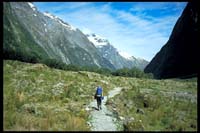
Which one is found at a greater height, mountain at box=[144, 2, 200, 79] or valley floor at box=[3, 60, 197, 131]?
mountain at box=[144, 2, 200, 79]

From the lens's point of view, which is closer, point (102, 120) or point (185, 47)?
point (102, 120)

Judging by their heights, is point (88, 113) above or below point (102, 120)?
above

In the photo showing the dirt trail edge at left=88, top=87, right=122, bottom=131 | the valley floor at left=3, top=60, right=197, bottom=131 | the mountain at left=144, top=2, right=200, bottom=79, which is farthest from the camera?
the mountain at left=144, top=2, right=200, bottom=79

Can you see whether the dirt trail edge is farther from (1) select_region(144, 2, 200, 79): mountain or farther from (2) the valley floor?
(1) select_region(144, 2, 200, 79): mountain

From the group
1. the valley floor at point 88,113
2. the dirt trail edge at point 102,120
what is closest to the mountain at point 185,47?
the valley floor at point 88,113

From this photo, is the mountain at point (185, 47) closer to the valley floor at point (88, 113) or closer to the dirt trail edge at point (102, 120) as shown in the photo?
the valley floor at point (88, 113)

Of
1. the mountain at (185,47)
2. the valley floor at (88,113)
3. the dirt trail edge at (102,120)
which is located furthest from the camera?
the mountain at (185,47)

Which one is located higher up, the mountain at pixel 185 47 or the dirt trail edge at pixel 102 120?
the mountain at pixel 185 47

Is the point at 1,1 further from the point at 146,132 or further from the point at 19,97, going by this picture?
the point at 146,132

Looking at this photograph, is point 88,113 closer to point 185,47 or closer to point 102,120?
point 102,120

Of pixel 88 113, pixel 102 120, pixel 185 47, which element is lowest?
pixel 102 120

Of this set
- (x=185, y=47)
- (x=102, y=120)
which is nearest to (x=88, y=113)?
(x=102, y=120)

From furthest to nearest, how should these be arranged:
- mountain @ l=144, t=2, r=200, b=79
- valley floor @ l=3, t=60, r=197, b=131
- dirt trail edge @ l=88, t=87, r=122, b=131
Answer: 1. mountain @ l=144, t=2, r=200, b=79
2. dirt trail edge @ l=88, t=87, r=122, b=131
3. valley floor @ l=3, t=60, r=197, b=131

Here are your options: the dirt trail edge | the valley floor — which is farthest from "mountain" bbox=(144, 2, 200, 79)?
the dirt trail edge
